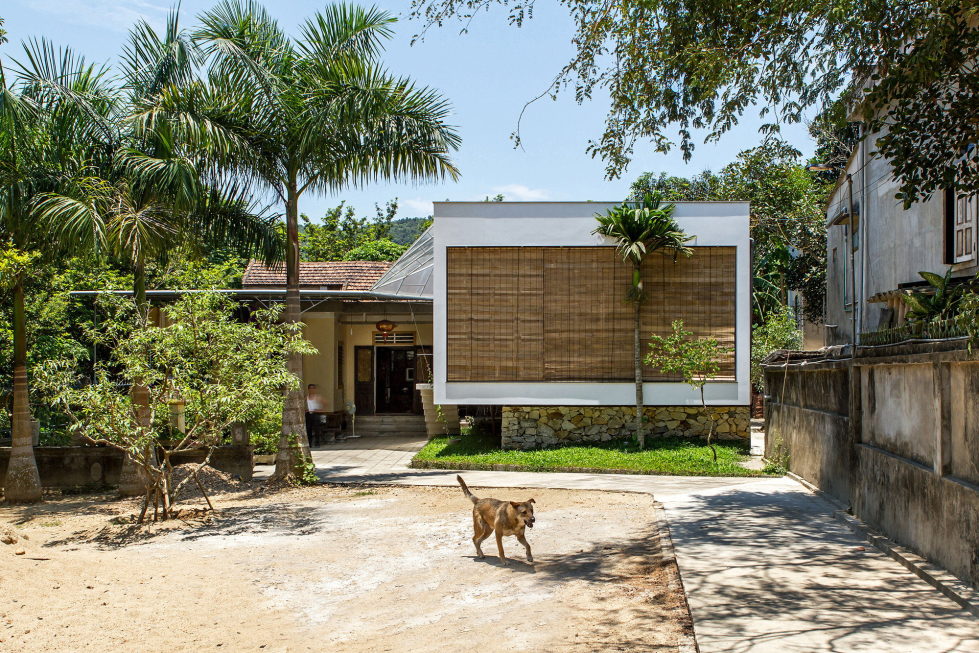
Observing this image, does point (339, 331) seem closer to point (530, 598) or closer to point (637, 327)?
point (637, 327)

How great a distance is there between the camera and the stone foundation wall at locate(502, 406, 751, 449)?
1962 cm

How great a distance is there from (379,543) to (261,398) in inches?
130

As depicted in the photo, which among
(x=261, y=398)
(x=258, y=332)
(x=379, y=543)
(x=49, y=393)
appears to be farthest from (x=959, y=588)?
(x=49, y=393)

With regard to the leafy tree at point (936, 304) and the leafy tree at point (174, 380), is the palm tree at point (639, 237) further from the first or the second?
the leafy tree at point (936, 304)

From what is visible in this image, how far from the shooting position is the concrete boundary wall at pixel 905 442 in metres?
7.41

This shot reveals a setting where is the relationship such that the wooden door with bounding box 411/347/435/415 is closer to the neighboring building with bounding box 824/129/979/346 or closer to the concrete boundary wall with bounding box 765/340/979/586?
the neighboring building with bounding box 824/129/979/346

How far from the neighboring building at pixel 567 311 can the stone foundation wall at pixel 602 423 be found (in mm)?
32

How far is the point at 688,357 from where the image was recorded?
18156mm

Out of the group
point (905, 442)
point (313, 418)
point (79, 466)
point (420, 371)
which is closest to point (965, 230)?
point (905, 442)

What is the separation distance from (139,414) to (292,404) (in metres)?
3.00

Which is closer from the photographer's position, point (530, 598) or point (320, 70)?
point (530, 598)

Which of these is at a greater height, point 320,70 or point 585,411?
point 320,70

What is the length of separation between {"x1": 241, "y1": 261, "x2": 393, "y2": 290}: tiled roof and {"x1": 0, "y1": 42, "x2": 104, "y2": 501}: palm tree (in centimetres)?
1091

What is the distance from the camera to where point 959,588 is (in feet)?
23.3
